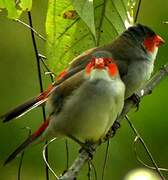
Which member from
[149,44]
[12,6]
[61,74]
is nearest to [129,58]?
[149,44]

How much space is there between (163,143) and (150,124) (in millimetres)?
246

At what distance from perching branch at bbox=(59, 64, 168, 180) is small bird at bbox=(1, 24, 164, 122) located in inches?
2.6

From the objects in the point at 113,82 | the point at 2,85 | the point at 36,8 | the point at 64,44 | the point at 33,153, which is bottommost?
the point at 33,153

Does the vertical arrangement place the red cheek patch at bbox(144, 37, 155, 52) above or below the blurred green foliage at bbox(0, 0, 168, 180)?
above

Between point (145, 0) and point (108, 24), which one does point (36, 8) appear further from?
point (108, 24)

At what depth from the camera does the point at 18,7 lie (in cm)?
Answer: 202

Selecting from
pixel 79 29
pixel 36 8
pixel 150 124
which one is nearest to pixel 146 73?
pixel 150 124

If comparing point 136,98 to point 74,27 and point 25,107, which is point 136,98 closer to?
point 25,107

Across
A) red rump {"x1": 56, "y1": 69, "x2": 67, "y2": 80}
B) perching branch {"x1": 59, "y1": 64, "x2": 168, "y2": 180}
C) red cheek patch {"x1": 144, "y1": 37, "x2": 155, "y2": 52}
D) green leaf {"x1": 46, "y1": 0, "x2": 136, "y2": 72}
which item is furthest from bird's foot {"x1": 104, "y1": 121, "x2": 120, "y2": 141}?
red cheek patch {"x1": 144, "y1": 37, "x2": 155, "y2": 52}

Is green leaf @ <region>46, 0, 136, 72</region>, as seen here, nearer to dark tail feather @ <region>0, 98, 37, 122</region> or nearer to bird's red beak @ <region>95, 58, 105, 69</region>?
bird's red beak @ <region>95, 58, 105, 69</region>

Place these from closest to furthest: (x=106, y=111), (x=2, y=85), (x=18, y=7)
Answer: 1. (x=18, y=7)
2. (x=106, y=111)
3. (x=2, y=85)

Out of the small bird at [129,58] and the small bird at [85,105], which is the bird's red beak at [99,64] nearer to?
the small bird at [85,105]

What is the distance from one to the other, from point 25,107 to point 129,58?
0.68 m

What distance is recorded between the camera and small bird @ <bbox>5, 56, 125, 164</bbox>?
220 centimetres
